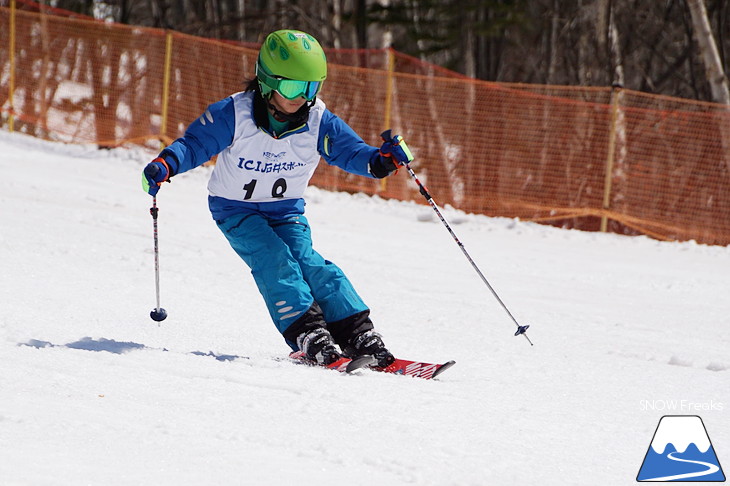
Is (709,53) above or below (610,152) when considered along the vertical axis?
above

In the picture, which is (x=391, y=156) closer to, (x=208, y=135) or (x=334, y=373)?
(x=208, y=135)

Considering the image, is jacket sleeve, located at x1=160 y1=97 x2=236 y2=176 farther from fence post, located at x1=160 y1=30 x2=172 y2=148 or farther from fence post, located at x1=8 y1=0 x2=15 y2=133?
fence post, located at x1=8 y1=0 x2=15 y2=133

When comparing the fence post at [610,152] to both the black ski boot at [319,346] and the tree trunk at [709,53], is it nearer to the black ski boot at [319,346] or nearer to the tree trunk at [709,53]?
the tree trunk at [709,53]

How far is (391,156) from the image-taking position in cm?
448

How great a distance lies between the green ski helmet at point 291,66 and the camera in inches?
163

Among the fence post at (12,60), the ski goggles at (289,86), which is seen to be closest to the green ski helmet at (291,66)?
the ski goggles at (289,86)

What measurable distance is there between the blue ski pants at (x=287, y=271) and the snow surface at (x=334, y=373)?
38 cm

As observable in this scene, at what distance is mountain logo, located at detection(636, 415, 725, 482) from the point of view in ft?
9.79

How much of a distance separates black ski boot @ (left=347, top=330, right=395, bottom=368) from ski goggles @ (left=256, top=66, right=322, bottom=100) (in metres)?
1.24

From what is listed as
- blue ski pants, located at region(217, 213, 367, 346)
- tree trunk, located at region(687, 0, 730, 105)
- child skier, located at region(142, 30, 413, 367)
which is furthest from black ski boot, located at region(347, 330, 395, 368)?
tree trunk, located at region(687, 0, 730, 105)

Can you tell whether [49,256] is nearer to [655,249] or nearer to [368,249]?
[368,249]

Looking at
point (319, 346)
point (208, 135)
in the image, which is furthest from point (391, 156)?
point (319, 346)

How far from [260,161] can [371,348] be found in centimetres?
111

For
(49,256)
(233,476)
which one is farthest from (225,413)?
(49,256)
